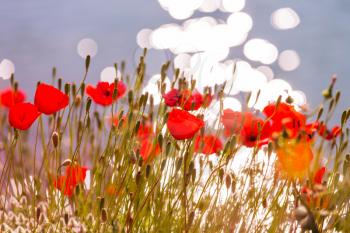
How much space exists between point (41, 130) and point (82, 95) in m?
0.20

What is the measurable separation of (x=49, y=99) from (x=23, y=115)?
0.30 feet

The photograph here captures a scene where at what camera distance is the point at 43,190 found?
8.15 ft

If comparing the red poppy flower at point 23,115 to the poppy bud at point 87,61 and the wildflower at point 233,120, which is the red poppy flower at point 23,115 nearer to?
the poppy bud at point 87,61

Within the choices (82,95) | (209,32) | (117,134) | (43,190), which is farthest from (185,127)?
(209,32)

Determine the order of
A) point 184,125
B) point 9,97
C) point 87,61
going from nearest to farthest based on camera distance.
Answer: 1. point 184,125
2. point 87,61
3. point 9,97

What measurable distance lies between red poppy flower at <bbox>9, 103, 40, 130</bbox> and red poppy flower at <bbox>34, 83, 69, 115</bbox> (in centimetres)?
3

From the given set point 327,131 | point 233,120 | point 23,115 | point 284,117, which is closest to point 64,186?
point 23,115

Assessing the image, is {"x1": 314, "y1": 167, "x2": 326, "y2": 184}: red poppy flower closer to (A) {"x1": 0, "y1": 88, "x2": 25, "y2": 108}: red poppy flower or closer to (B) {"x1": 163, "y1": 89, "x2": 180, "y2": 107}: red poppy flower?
(B) {"x1": 163, "y1": 89, "x2": 180, "y2": 107}: red poppy flower

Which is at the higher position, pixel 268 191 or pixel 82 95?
pixel 82 95

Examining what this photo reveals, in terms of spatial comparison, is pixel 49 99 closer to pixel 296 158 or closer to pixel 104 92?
pixel 104 92

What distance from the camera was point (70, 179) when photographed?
2.25m

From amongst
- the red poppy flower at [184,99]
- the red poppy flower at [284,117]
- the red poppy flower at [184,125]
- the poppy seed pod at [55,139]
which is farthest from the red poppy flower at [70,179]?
the red poppy flower at [284,117]

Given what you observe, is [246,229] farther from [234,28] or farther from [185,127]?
[234,28]

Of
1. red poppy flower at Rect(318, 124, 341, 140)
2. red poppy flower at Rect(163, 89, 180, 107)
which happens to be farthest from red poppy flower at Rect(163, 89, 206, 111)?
red poppy flower at Rect(318, 124, 341, 140)
